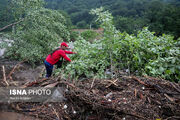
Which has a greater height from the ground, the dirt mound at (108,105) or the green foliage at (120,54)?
the green foliage at (120,54)

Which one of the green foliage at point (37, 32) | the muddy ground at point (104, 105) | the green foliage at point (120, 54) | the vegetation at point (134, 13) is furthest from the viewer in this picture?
the vegetation at point (134, 13)

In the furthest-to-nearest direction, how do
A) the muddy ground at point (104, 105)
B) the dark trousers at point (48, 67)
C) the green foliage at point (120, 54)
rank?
the dark trousers at point (48, 67) → the green foliage at point (120, 54) → the muddy ground at point (104, 105)

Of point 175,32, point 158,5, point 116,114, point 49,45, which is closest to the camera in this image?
point 116,114

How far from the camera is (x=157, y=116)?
8.25 feet

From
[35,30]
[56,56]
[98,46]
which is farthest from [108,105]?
[35,30]

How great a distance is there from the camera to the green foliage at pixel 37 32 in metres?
8.35

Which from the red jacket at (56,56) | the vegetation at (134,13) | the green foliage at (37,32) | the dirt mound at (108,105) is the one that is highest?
the vegetation at (134,13)

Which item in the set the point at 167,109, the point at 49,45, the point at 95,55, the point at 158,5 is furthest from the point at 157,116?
the point at 158,5

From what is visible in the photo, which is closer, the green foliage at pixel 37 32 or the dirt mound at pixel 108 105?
the dirt mound at pixel 108 105

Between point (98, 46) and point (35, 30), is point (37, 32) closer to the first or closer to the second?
point (35, 30)

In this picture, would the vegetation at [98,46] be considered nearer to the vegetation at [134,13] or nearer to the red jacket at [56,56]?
the red jacket at [56,56]

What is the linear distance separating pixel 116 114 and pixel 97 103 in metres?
0.35

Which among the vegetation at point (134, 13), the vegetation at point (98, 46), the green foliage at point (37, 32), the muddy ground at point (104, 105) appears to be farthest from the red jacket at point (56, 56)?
the green foliage at point (37, 32)

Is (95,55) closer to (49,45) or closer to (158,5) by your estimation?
(49,45)
